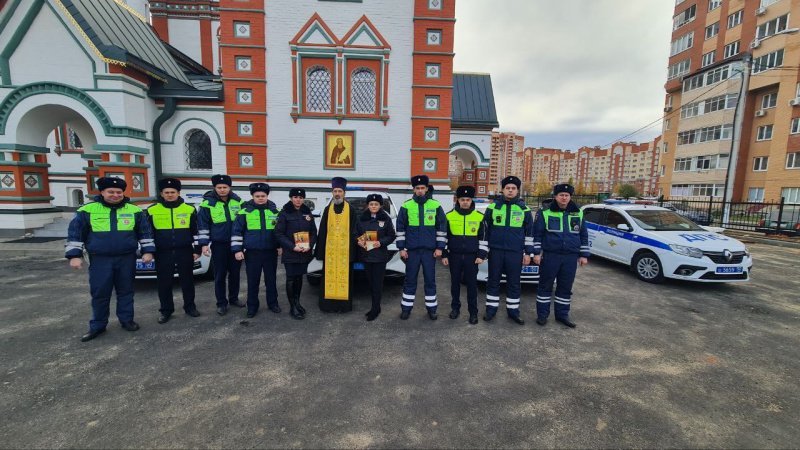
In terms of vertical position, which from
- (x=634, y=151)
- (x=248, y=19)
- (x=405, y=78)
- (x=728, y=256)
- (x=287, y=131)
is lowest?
(x=728, y=256)

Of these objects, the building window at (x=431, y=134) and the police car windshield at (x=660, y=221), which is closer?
the police car windshield at (x=660, y=221)

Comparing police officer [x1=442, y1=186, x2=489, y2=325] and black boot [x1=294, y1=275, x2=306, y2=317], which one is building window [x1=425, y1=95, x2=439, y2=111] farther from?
black boot [x1=294, y1=275, x2=306, y2=317]

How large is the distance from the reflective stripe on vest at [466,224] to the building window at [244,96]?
10592mm

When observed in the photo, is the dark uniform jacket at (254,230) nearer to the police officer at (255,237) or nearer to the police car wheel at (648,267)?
the police officer at (255,237)

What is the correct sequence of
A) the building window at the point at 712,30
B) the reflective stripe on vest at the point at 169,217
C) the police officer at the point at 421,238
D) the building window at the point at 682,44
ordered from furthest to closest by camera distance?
the building window at the point at 682,44, the building window at the point at 712,30, the police officer at the point at 421,238, the reflective stripe on vest at the point at 169,217

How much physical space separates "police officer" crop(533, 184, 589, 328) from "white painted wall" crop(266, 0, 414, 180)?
8580 mm

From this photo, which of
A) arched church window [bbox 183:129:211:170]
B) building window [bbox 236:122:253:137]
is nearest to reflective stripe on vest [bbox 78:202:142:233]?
building window [bbox 236:122:253:137]

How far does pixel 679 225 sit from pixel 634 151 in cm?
11356

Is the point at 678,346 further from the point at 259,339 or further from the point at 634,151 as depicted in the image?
the point at 634,151

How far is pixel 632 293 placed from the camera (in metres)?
6.42

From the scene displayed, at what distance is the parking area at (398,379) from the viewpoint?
8.76ft

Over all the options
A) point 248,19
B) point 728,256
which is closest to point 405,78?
point 248,19

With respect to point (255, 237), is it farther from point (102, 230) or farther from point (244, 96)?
point (244, 96)

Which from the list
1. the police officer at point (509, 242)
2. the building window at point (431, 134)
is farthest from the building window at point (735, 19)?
the police officer at point (509, 242)
